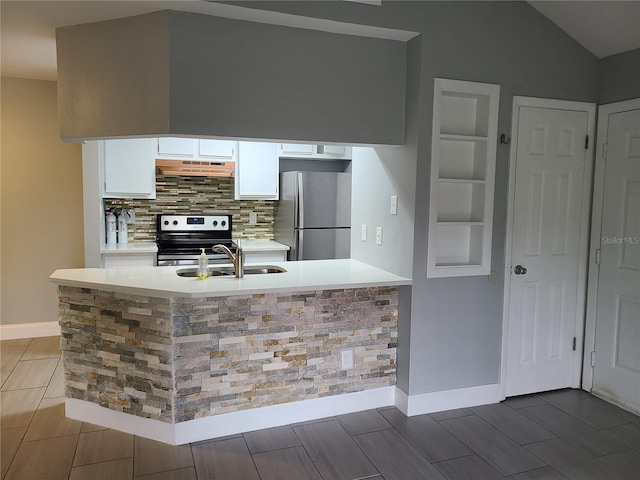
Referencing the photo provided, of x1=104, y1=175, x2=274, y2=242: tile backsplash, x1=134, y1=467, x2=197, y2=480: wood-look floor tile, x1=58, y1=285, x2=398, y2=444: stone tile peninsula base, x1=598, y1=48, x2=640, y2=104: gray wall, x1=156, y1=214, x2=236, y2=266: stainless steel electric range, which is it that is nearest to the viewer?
x1=134, y1=467, x2=197, y2=480: wood-look floor tile

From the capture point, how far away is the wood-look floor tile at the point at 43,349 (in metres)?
4.08

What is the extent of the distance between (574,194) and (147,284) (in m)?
3.02

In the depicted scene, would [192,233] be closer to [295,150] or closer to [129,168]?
[129,168]

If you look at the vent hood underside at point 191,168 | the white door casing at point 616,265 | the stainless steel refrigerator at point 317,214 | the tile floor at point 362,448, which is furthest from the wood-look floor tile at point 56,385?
the white door casing at point 616,265

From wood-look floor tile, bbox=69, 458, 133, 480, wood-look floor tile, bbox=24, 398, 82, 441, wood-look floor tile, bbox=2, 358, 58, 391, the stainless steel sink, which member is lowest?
wood-look floor tile, bbox=69, 458, 133, 480

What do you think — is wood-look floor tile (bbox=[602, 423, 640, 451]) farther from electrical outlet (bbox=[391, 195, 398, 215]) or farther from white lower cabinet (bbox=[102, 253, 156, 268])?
white lower cabinet (bbox=[102, 253, 156, 268])

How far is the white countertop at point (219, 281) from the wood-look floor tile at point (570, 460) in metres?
1.22

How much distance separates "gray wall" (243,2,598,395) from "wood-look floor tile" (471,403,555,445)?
187mm

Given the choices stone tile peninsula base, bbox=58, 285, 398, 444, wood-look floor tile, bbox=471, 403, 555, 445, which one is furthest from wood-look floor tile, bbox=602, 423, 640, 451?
stone tile peninsula base, bbox=58, 285, 398, 444

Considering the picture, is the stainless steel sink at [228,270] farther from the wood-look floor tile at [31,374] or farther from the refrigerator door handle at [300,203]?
the wood-look floor tile at [31,374]

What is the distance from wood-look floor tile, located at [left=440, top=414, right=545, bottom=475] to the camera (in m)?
2.59

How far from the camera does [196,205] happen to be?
5117mm

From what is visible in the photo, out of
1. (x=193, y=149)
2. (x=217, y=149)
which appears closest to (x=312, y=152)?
(x=217, y=149)

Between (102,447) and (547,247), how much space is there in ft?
10.4
